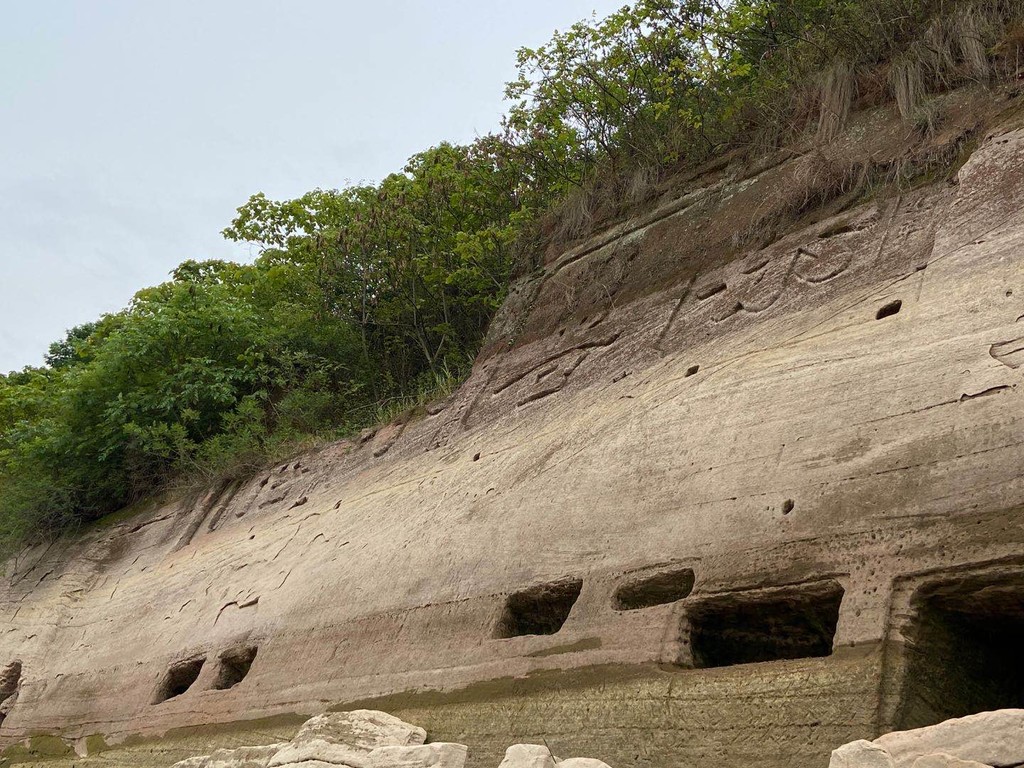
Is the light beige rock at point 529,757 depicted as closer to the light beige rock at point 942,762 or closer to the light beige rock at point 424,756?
the light beige rock at point 424,756

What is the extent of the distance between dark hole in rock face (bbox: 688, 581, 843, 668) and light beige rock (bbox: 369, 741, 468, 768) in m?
1.32

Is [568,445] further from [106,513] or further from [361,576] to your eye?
[106,513]

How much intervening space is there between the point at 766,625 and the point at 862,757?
163 centimetres

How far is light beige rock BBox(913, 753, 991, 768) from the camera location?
3.52 metres

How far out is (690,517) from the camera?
581 centimetres

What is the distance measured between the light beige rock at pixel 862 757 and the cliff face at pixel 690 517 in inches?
20.9

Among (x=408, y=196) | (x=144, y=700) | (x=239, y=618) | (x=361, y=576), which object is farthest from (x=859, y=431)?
(x=408, y=196)

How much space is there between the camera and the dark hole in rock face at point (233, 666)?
8.43m

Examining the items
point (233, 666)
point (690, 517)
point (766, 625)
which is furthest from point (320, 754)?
point (233, 666)

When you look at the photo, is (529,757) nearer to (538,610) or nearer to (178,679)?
(538,610)

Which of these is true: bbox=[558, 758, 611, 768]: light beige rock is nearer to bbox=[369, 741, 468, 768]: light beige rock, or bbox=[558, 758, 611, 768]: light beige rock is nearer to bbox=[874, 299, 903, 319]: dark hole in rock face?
bbox=[369, 741, 468, 768]: light beige rock

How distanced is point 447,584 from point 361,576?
1.09 metres

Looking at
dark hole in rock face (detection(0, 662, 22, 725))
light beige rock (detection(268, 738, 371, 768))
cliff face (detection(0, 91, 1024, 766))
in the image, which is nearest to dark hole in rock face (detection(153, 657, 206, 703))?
cliff face (detection(0, 91, 1024, 766))

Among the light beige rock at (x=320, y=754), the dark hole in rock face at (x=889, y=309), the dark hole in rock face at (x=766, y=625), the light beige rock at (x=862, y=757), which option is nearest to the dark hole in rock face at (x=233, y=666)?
the light beige rock at (x=320, y=754)
